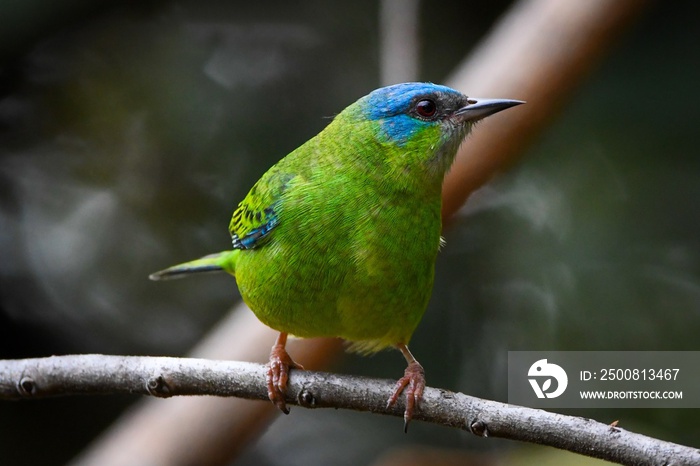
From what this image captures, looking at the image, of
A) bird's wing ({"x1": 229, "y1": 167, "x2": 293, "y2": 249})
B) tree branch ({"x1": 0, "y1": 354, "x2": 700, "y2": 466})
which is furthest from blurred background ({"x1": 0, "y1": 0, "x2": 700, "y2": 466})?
tree branch ({"x1": 0, "y1": 354, "x2": 700, "y2": 466})

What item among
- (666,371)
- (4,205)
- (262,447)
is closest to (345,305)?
(666,371)

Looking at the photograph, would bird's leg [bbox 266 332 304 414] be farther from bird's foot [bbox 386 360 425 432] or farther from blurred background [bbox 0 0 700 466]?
blurred background [bbox 0 0 700 466]

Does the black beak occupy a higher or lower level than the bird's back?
higher

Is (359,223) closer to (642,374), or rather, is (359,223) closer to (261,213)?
(261,213)

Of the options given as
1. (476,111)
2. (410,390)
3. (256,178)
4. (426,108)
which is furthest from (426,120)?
(256,178)

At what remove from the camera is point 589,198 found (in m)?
5.41

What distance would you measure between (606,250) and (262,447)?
2761 millimetres

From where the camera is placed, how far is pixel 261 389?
2.94 meters

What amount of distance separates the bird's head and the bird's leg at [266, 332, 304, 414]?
941 millimetres

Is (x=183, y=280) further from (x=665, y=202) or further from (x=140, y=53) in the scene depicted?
(x=665, y=202)
